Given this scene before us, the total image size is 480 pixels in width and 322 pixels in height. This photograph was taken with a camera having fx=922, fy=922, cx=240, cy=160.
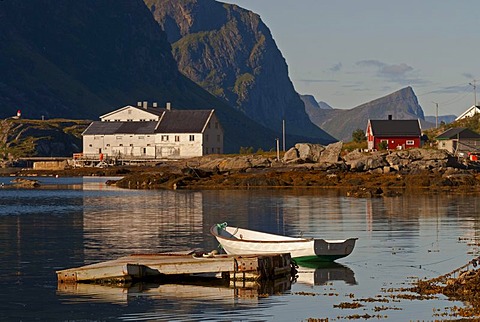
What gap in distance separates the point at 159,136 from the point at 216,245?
11258 centimetres

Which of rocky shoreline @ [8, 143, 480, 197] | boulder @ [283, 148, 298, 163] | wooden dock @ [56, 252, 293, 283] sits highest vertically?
boulder @ [283, 148, 298, 163]

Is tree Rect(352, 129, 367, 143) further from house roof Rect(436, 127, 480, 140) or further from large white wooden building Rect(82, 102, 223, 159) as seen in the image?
house roof Rect(436, 127, 480, 140)

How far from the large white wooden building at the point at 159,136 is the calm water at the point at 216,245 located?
67919 mm

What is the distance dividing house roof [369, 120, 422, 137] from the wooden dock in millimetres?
104352

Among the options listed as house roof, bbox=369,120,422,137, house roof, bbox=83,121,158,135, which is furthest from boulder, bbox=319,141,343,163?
house roof, bbox=83,121,158,135

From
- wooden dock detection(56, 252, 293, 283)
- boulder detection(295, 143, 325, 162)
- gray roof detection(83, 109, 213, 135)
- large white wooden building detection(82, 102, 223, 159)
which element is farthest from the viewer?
gray roof detection(83, 109, 213, 135)

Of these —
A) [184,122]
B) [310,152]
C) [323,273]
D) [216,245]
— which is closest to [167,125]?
[184,122]

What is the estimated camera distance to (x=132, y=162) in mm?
156125

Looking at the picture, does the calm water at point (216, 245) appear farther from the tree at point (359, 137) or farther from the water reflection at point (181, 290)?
the tree at point (359, 137)

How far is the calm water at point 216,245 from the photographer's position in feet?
90.1

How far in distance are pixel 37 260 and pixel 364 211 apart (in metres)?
30.4

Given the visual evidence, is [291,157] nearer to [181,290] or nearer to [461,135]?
[461,135]

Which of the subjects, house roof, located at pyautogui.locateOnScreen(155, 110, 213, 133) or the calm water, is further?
house roof, located at pyautogui.locateOnScreen(155, 110, 213, 133)

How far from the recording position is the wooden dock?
104 feet
